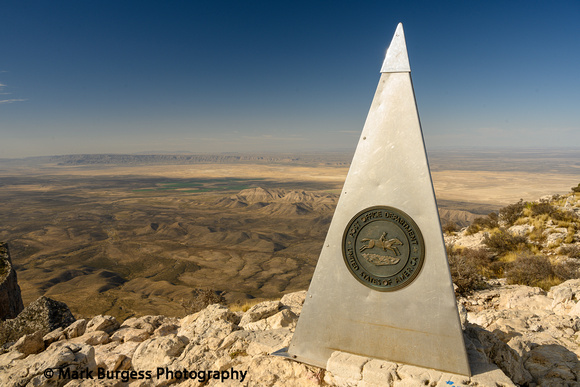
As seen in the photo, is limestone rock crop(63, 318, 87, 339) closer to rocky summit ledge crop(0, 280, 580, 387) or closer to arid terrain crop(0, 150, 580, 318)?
rocky summit ledge crop(0, 280, 580, 387)

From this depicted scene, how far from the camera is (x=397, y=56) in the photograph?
11.5 feet

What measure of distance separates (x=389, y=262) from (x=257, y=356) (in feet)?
7.03

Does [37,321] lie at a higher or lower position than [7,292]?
higher

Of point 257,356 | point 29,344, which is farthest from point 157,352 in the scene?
point 29,344

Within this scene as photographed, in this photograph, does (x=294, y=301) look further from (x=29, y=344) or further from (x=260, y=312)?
(x=29, y=344)

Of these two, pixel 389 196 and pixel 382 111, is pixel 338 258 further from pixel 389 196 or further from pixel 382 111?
pixel 382 111

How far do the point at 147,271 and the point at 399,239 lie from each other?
35.9 metres

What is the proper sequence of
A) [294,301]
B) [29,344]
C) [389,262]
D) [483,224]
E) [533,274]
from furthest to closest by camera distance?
[483,224] < [533,274] < [294,301] < [29,344] < [389,262]

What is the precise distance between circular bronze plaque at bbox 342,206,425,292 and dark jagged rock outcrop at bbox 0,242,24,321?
10.7m

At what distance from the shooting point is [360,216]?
356cm

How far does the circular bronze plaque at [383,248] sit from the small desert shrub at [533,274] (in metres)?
6.12

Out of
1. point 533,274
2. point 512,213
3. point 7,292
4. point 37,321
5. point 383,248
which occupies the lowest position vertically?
point 7,292

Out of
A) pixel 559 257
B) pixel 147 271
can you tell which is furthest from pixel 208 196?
pixel 559 257

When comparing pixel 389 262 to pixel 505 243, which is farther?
pixel 505 243
